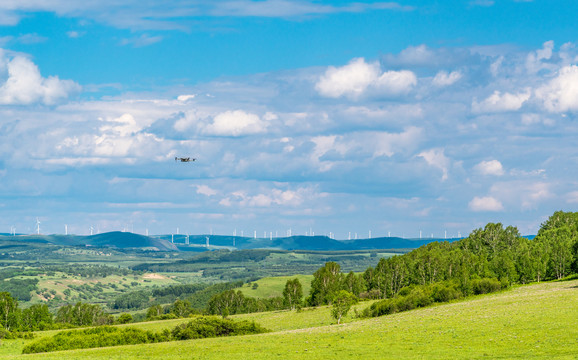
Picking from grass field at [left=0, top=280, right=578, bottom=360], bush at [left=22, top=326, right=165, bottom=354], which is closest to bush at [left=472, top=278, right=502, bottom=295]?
grass field at [left=0, top=280, right=578, bottom=360]

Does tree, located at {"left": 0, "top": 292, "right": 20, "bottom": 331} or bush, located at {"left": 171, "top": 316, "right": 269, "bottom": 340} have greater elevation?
bush, located at {"left": 171, "top": 316, "right": 269, "bottom": 340}

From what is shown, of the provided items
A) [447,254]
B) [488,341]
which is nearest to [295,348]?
[488,341]

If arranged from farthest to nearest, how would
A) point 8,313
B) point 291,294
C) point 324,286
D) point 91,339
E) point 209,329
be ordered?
point 291,294 → point 324,286 → point 8,313 → point 209,329 → point 91,339

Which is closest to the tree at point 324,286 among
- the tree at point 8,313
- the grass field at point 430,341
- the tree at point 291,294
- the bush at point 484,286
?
the tree at point 291,294

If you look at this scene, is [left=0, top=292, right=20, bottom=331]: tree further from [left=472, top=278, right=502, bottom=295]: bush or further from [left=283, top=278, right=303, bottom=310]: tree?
[left=472, top=278, right=502, bottom=295]: bush

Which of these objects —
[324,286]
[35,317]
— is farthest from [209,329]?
[35,317]

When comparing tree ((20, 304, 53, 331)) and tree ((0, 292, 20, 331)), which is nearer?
tree ((0, 292, 20, 331))

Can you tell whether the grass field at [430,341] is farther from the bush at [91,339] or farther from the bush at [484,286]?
the bush at [484,286]

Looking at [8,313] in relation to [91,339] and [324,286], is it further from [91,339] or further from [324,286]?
[91,339]
